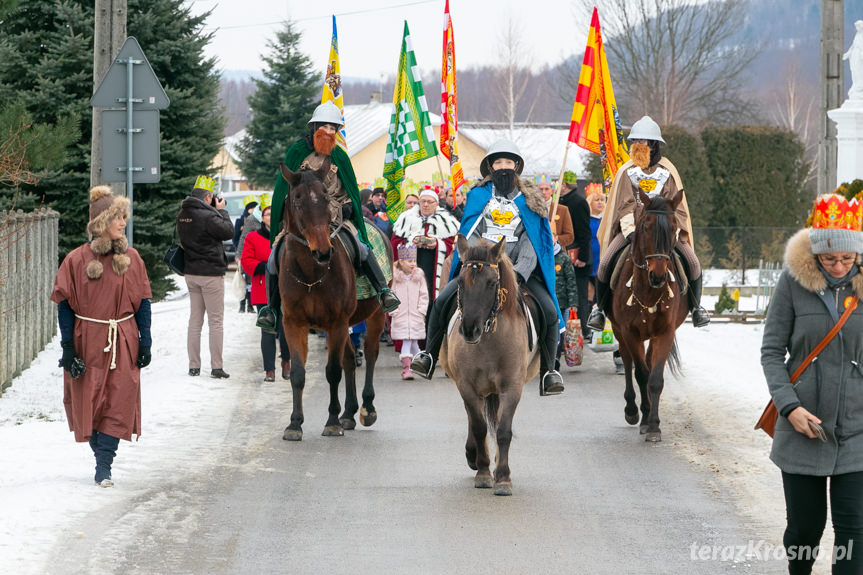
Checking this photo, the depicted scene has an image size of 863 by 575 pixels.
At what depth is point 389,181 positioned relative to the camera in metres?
17.5

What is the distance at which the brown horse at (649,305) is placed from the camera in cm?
1086

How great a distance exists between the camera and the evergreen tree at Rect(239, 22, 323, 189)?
5031cm

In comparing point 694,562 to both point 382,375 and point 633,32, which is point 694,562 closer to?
point 382,375

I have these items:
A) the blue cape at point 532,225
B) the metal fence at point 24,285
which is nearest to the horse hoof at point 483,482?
the blue cape at point 532,225

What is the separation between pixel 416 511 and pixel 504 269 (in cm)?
184

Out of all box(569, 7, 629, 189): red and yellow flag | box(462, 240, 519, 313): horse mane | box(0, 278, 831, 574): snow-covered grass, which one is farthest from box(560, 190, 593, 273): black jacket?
box(462, 240, 519, 313): horse mane

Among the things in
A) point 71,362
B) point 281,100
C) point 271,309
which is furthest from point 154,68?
point 281,100

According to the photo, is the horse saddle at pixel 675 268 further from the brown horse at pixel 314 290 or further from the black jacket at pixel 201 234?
the black jacket at pixel 201 234

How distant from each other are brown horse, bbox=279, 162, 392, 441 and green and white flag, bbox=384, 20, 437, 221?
A: 238 inches

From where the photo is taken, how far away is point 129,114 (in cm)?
1202

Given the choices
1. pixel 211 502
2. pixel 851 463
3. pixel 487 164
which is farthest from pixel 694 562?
pixel 487 164

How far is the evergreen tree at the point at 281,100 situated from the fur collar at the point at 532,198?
41.0 meters

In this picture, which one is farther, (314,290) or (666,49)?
(666,49)

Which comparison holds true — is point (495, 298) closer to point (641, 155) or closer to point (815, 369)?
point (815, 369)
